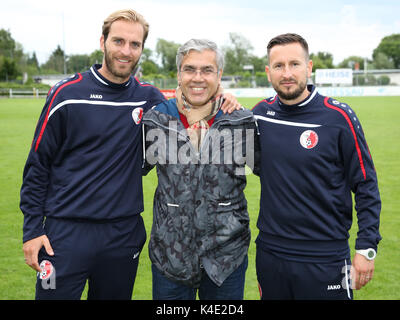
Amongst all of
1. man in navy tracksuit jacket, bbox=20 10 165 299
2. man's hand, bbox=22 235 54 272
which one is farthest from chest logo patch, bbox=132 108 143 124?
man's hand, bbox=22 235 54 272

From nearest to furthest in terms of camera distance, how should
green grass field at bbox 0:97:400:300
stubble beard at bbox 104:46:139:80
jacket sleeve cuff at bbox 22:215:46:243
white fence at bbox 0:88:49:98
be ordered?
jacket sleeve cuff at bbox 22:215:46:243 < stubble beard at bbox 104:46:139:80 < green grass field at bbox 0:97:400:300 < white fence at bbox 0:88:49:98

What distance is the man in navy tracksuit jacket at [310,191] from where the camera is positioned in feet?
9.82

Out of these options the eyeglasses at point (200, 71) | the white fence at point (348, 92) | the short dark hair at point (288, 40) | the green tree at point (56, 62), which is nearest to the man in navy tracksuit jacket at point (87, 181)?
the eyeglasses at point (200, 71)

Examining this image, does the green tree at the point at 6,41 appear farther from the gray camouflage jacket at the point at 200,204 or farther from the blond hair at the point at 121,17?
the gray camouflage jacket at the point at 200,204

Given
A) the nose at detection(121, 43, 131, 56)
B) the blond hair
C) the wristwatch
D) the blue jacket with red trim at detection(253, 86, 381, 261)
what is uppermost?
the blond hair

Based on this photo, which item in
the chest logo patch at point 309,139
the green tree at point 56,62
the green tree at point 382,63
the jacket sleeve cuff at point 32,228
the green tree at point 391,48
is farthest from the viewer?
the green tree at point 56,62

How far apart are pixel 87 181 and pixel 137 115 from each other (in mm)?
630

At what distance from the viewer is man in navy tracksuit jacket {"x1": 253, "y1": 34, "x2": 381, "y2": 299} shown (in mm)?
2992

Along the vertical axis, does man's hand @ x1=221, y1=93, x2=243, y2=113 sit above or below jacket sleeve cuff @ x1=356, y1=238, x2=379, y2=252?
above

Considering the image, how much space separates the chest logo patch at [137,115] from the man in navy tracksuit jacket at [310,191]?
0.98 metres

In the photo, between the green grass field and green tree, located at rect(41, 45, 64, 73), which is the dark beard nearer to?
the green grass field

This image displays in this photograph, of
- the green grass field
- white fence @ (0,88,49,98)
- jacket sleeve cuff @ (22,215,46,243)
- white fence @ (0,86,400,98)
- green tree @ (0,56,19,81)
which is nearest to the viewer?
jacket sleeve cuff @ (22,215,46,243)

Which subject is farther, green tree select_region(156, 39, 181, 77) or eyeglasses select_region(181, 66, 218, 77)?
green tree select_region(156, 39, 181, 77)
